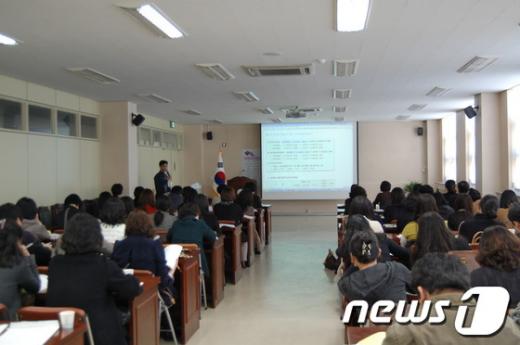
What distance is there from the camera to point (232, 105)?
1070cm

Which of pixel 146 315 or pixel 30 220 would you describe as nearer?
pixel 146 315

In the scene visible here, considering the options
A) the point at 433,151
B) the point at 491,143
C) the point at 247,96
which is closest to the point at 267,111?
the point at 247,96

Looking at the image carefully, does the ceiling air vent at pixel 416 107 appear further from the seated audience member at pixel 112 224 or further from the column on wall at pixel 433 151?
the seated audience member at pixel 112 224

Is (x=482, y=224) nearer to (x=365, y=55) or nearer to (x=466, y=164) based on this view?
(x=365, y=55)

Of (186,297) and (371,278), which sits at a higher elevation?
→ (371,278)

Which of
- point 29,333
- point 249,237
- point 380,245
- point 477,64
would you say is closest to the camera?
point 29,333

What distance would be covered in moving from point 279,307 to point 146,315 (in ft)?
7.63

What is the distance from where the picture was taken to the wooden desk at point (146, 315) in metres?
3.22

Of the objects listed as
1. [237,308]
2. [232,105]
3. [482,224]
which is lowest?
[237,308]

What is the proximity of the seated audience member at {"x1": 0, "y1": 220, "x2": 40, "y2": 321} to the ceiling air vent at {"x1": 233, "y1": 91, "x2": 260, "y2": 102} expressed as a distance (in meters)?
6.30

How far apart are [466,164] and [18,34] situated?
32.8 ft

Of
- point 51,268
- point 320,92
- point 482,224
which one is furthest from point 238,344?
point 320,92

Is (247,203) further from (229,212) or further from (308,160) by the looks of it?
(308,160)

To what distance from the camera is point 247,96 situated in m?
9.33
